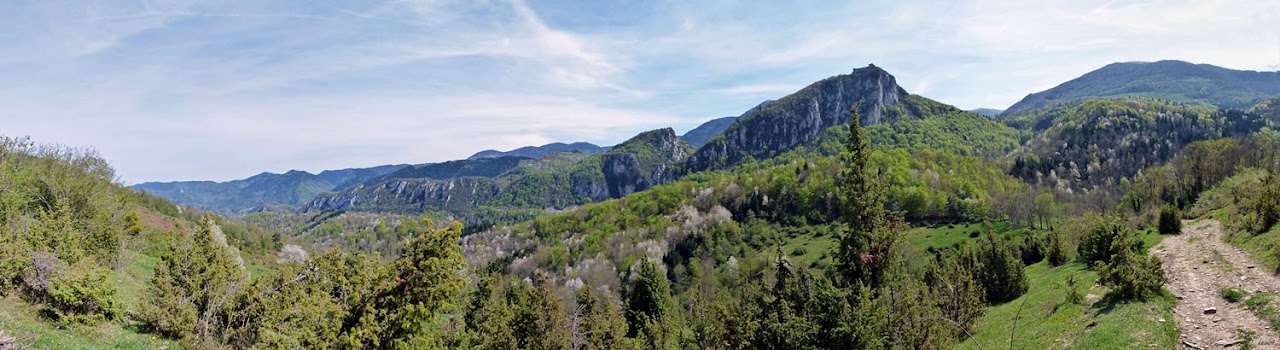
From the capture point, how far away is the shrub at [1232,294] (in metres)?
19.9

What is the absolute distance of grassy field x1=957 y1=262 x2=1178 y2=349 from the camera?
18.9 metres

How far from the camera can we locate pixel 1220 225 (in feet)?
113

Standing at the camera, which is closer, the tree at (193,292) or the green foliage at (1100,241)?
the tree at (193,292)

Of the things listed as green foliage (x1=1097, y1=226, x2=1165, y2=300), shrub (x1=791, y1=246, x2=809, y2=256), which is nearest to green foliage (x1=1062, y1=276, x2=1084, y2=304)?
green foliage (x1=1097, y1=226, x2=1165, y2=300)

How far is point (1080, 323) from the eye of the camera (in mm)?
22953

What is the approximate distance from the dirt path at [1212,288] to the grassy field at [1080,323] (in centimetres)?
55

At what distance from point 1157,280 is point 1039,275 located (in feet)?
75.7

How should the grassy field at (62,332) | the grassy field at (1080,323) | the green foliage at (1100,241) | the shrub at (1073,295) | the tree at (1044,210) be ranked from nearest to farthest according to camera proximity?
1. the grassy field at (62,332)
2. the grassy field at (1080,323)
3. the shrub at (1073,295)
4. the green foliage at (1100,241)
5. the tree at (1044,210)

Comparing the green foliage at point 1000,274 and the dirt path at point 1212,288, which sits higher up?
the dirt path at point 1212,288

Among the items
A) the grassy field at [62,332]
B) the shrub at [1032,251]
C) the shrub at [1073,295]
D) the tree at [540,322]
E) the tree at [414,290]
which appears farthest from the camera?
the shrub at [1032,251]

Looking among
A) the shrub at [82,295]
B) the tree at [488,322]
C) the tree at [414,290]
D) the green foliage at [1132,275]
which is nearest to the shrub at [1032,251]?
the green foliage at [1132,275]

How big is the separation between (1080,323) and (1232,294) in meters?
4.93

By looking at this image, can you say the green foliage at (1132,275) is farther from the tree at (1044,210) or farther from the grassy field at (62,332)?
the tree at (1044,210)

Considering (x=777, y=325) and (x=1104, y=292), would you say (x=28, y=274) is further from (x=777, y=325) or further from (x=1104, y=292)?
(x=1104, y=292)
